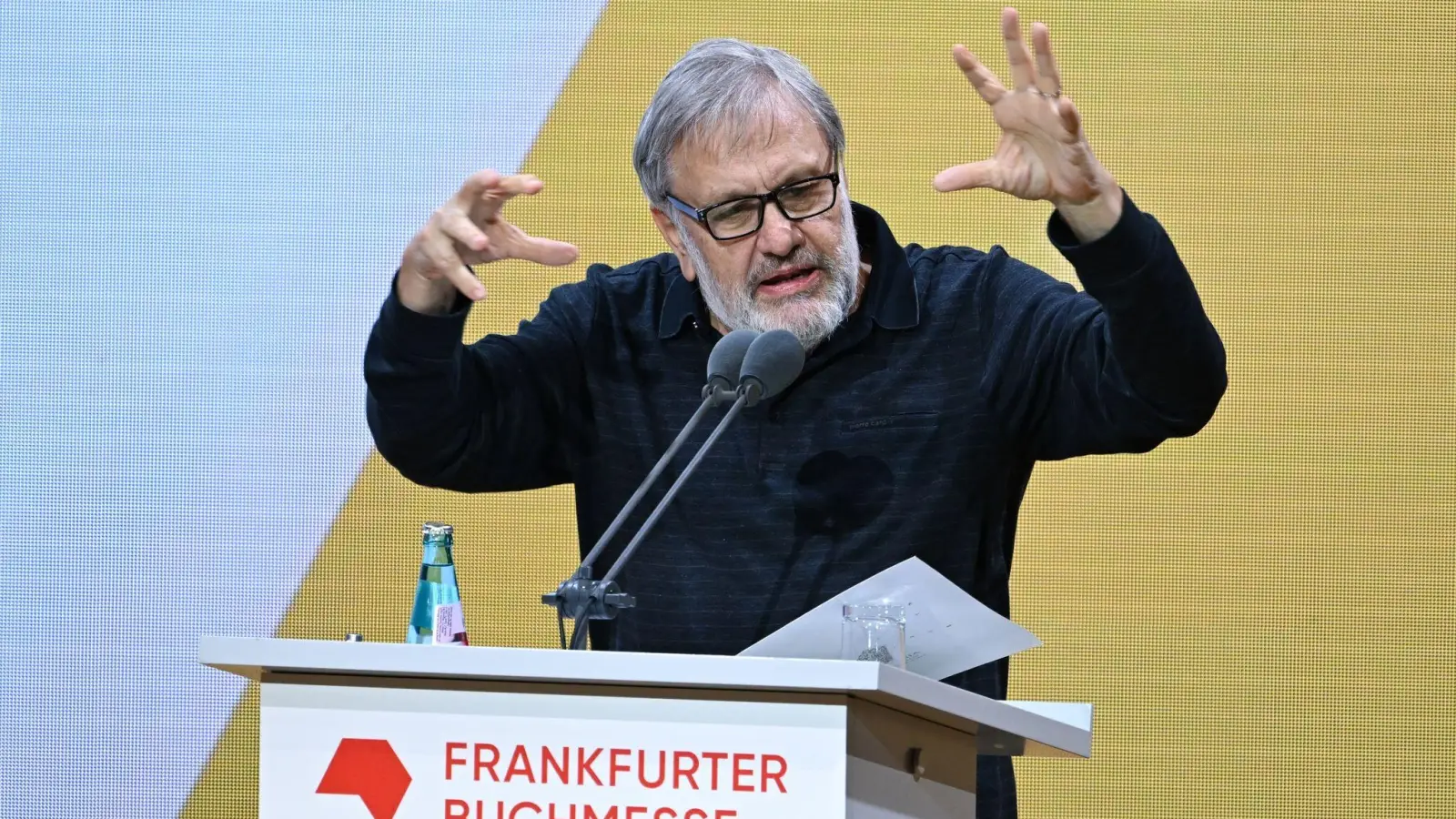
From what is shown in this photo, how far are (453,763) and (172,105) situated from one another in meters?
1.96

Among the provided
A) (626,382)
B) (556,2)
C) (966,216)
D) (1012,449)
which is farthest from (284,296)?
(1012,449)

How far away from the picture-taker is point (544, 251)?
144cm

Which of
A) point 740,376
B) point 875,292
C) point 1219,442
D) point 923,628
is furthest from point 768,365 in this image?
point 1219,442

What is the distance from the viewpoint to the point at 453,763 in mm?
986

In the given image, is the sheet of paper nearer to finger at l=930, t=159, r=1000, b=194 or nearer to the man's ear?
finger at l=930, t=159, r=1000, b=194

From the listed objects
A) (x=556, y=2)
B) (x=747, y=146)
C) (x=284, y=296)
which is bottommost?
(x=747, y=146)

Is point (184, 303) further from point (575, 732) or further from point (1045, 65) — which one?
point (575, 732)

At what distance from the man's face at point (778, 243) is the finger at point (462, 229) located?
38 cm

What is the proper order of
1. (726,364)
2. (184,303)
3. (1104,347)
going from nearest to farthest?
1. (726,364)
2. (1104,347)
3. (184,303)

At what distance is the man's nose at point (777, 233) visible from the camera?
170 cm

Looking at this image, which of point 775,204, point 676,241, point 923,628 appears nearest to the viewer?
point 923,628

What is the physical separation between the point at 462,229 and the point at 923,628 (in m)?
0.55

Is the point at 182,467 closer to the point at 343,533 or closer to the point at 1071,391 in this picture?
the point at 343,533

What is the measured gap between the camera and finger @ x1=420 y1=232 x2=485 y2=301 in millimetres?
1402
